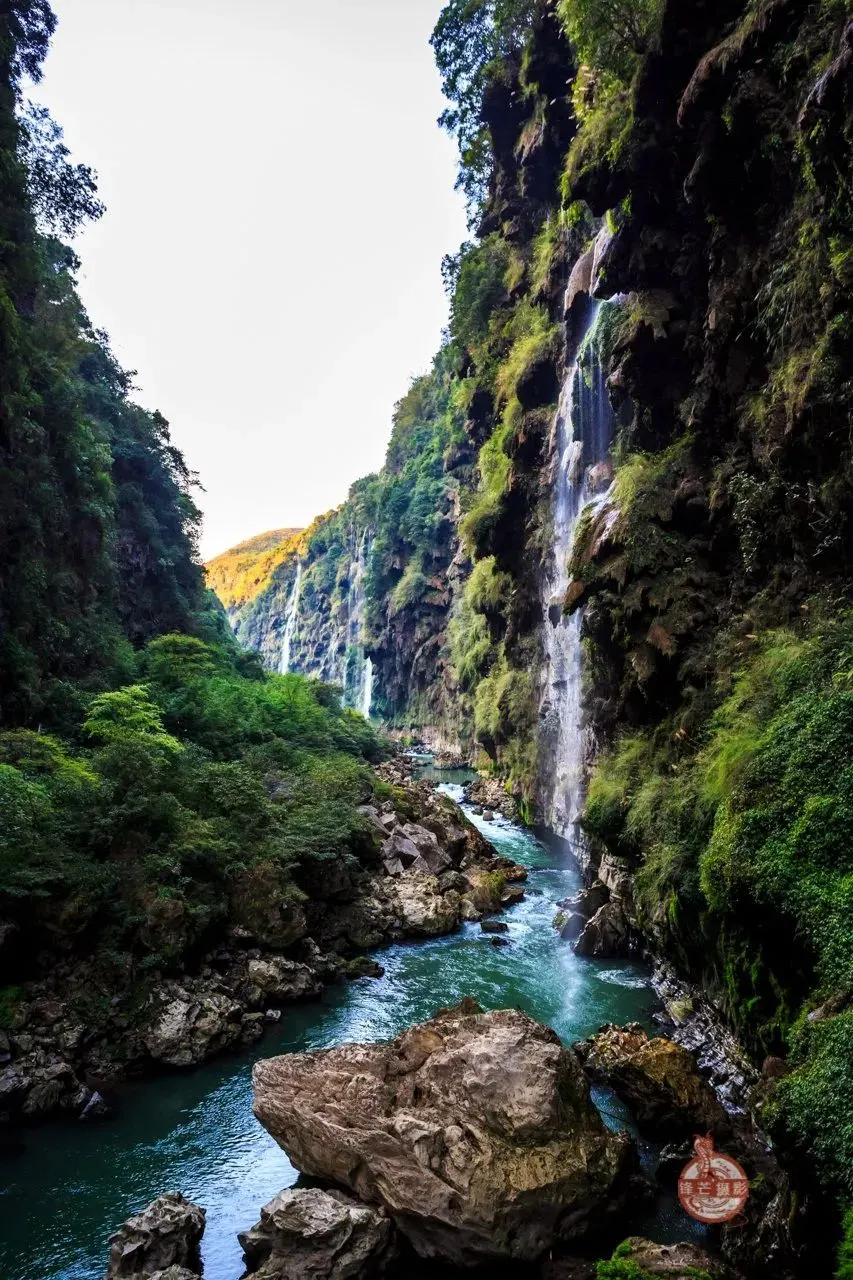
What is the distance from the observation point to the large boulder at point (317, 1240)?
594 cm

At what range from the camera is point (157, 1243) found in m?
6.33

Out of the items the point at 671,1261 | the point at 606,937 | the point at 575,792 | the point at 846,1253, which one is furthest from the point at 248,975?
the point at 575,792

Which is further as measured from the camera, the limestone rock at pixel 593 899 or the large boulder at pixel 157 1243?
the limestone rock at pixel 593 899

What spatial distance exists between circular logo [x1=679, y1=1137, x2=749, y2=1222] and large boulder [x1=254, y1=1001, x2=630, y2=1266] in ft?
5.86

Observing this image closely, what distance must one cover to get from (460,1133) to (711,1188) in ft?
8.32

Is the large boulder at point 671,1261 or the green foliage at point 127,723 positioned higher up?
the green foliage at point 127,723

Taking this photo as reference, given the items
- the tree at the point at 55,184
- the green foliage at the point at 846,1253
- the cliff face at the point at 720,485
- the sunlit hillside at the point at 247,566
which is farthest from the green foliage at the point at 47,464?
the sunlit hillside at the point at 247,566

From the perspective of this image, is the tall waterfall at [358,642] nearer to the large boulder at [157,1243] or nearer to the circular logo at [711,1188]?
the large boulder at [157,1243]

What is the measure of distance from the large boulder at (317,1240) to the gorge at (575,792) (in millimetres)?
295

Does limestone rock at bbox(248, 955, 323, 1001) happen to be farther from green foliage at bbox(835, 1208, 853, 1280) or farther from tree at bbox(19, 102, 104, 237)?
tree at bbox(19, 102, 104, 237)

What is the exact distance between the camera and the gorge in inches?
277

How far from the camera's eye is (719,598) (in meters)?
13.0

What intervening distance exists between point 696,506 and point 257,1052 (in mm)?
12523

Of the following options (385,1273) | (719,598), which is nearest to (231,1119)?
(385,1273)
